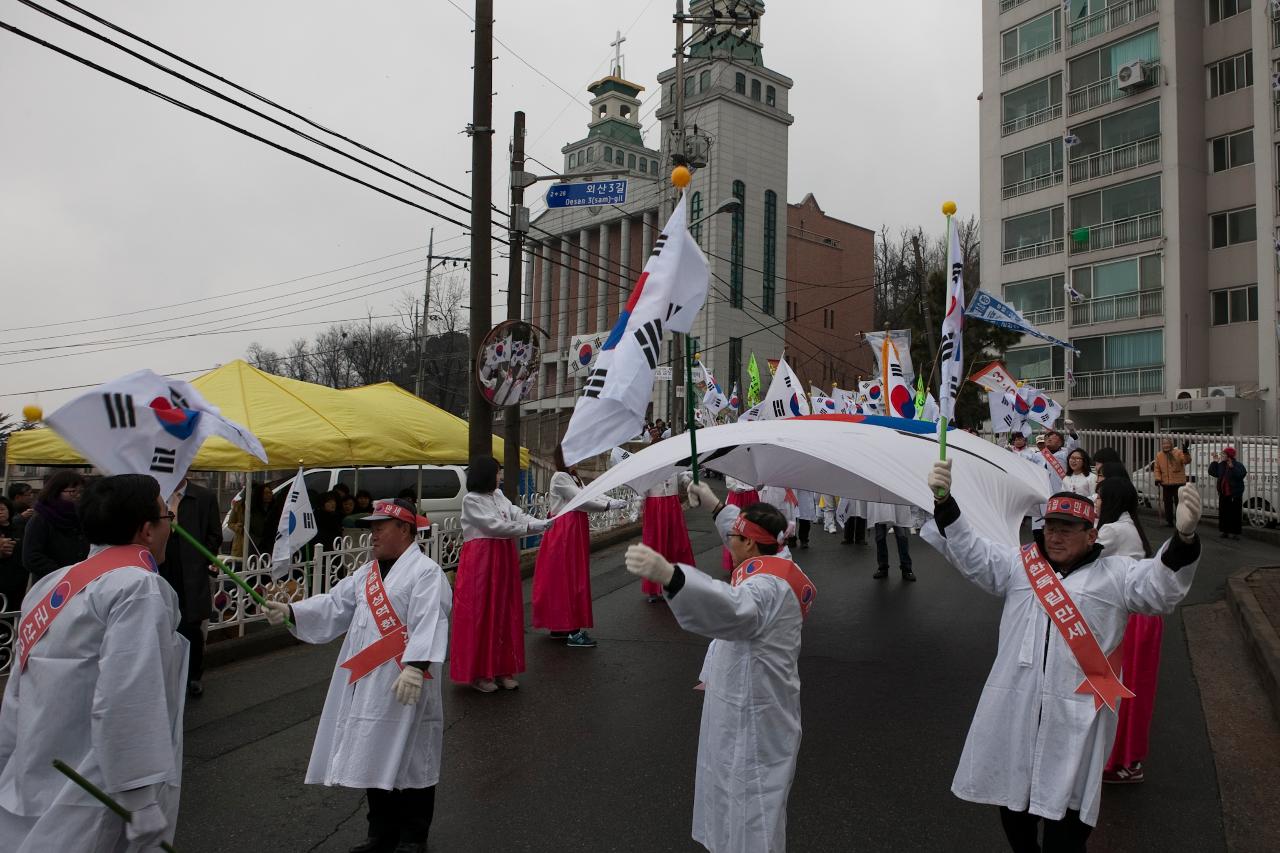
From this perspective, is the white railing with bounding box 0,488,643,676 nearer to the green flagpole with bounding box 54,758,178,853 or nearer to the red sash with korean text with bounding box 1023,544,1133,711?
the green flagpole with bounding box 54,758,178,853

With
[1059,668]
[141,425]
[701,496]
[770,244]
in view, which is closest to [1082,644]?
[1059,668]

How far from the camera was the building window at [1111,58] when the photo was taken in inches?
1148

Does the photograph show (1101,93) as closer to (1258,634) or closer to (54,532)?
(1258,634)

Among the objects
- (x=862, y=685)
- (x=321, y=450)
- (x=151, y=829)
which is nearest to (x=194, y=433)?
(x=151, y=829)

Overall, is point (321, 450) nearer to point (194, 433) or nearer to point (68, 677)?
point (194, 433)

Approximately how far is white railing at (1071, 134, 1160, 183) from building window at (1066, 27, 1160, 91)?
8.28 ft

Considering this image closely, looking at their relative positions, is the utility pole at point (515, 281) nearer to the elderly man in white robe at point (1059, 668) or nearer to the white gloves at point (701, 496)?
the white gloves at point (701, 496)

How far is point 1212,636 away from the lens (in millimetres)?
8797

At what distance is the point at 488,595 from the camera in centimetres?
701

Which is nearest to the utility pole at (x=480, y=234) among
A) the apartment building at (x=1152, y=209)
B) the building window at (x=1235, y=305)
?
the apartment building at (x=1152, y=209)

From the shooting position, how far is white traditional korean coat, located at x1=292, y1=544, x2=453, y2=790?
397 centimetres

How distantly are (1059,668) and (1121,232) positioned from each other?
102ft

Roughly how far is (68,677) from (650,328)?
2.70m

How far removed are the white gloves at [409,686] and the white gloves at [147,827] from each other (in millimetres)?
1072
